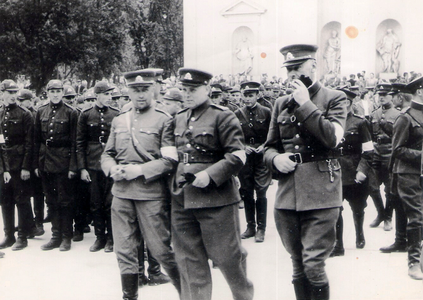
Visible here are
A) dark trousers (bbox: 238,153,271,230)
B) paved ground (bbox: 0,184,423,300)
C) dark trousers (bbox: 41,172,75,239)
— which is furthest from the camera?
dark trousers (bbox: 238,153,271,230)

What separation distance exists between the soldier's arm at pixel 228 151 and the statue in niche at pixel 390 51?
2218 centimetres

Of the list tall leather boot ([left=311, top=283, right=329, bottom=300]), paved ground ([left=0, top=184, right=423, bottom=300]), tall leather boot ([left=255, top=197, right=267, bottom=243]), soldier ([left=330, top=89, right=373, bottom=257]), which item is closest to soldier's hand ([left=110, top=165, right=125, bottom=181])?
paved ground ([left=0, top=184, right=423, bottom=300])

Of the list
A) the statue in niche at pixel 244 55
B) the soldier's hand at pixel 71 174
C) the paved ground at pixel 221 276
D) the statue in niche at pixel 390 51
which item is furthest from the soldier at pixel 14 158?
the statue in niche at pixel 390 51

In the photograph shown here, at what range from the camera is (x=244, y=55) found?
24703 mm

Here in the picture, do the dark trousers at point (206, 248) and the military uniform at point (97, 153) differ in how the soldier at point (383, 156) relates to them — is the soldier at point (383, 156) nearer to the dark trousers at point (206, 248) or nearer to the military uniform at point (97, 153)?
the military uniform at point (97, 153)

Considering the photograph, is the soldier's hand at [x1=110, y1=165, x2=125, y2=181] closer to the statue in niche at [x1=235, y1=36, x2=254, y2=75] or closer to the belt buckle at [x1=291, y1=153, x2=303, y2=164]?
the belt buckle at [x1=291, y1=153, x2=303, y2=164]

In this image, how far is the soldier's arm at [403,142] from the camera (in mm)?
5570

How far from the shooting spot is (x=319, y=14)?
24234 mm

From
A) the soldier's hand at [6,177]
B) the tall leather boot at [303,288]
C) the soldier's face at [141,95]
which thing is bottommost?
the tall leather boot at [303,288]

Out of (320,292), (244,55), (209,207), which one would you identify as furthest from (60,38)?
(320,292)

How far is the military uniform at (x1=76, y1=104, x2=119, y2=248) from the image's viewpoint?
6906mm

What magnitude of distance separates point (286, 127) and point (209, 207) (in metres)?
0.85

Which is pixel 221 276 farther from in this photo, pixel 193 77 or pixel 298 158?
pixel 193 77

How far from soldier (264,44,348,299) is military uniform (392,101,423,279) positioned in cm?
188
